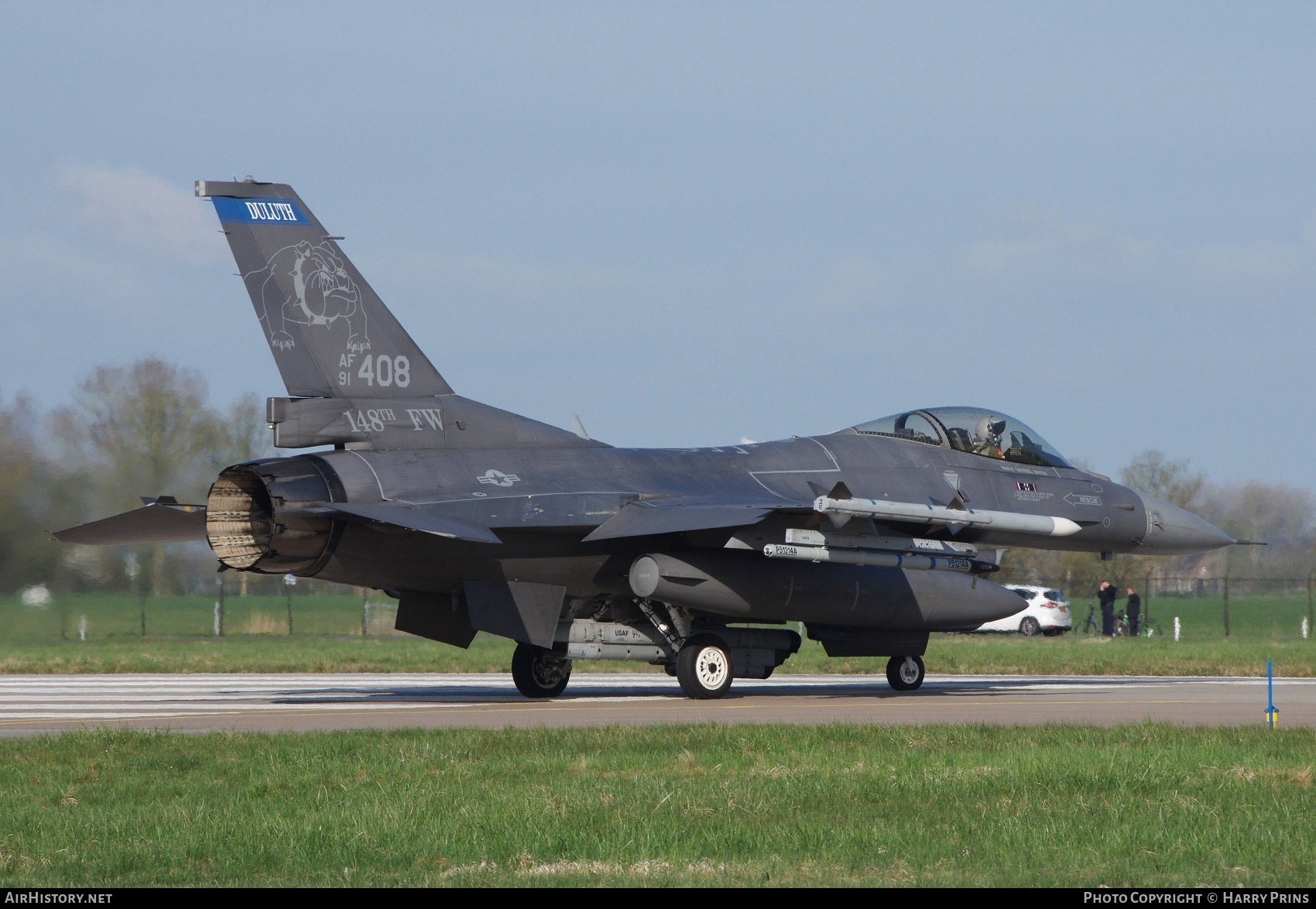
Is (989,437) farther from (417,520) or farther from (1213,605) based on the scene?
(1213,605)

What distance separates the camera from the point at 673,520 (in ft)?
53.7

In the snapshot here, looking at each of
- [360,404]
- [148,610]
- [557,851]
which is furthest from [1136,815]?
[148,610]

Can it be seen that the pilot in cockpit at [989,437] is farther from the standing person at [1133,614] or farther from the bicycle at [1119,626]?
the bicycle at [1119,626]

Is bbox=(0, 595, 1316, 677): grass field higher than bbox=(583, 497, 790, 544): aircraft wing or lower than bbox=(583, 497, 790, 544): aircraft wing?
lower

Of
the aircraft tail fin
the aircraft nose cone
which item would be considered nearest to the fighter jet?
the aircraft tail fin

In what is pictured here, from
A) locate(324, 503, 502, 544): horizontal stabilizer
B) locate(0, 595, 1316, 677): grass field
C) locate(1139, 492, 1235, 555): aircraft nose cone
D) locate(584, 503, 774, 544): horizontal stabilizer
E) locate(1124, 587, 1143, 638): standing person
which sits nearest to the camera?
locate(324, 503, 502, 544): horizontal stabilizer

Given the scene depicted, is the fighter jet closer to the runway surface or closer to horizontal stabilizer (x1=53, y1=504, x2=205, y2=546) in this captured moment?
horizontal stabilizer (x1=53, y1=504, x2=205, y2=546)

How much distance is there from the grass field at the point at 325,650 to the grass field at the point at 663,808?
13360mm

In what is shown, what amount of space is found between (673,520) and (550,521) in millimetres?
1368

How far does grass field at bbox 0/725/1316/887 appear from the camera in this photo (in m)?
6.79

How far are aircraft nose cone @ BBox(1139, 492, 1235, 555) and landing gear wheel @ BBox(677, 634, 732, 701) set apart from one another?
700 cm

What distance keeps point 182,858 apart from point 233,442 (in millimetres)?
15991

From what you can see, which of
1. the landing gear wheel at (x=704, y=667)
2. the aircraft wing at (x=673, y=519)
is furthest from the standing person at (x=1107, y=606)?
the aircraft wing at (x=673, y=519)

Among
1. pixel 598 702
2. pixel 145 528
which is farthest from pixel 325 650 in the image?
pixel 598 702
